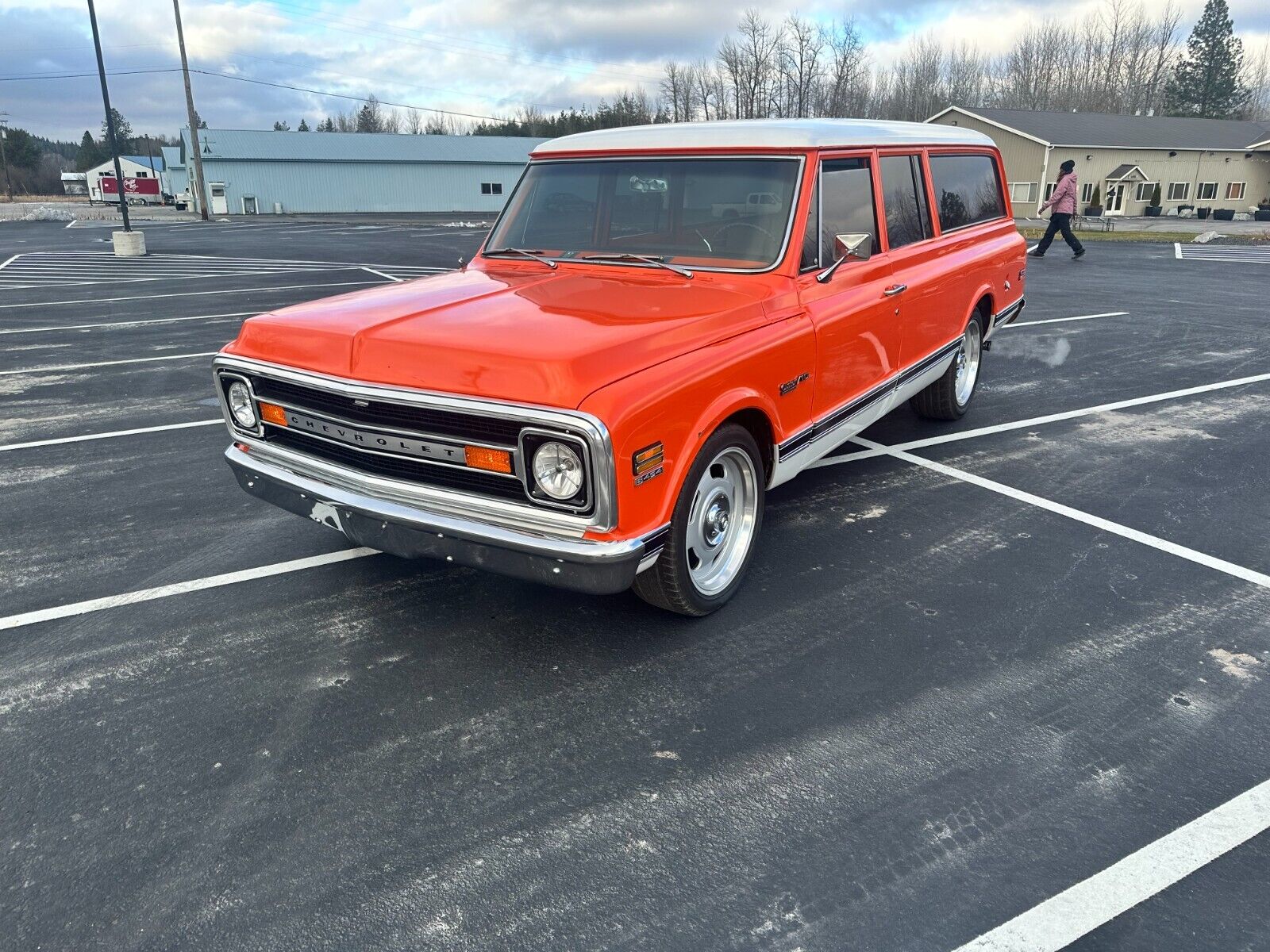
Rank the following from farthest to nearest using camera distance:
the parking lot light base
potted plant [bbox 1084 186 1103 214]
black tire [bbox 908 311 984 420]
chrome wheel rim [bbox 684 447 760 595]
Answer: potted plant [bbox 1084 186 1103 214]
the parking lot light base
black tire [bbox 908 311 984 420]
chrome wheel rim [bbox 684 447 760 595]

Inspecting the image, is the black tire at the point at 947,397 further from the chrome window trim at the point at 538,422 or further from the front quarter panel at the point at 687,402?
the chrome window trim at the point at 538,422

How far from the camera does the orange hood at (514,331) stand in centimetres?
309

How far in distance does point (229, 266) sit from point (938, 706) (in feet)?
65.2

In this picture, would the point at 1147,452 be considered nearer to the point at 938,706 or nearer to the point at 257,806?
the point at 938,706

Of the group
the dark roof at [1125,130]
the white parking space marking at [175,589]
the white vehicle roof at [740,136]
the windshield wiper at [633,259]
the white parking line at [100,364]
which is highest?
the dark roof at [1125,130]

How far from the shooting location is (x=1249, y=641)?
3730 mm

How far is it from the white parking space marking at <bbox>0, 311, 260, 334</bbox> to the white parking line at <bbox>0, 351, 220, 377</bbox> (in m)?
2.12

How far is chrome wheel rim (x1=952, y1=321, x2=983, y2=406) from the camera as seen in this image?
6816 mm

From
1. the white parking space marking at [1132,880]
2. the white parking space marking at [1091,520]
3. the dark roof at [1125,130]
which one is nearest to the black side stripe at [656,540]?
the white parking space marking at [1132,880]

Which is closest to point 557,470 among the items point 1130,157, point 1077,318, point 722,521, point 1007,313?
point 722,521

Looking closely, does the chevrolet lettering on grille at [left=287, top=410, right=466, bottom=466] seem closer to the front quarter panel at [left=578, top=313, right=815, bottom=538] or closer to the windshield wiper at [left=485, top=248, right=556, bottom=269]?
the front quarter panel at [left=578, top=313, right=815, bottom=538]

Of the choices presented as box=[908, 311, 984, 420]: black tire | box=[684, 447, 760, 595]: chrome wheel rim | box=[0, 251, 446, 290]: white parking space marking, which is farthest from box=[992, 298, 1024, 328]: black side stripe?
box=[0, 251, 446, 290]: white parking space marking

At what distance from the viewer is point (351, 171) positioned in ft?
193

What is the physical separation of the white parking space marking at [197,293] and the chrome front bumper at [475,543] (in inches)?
493
